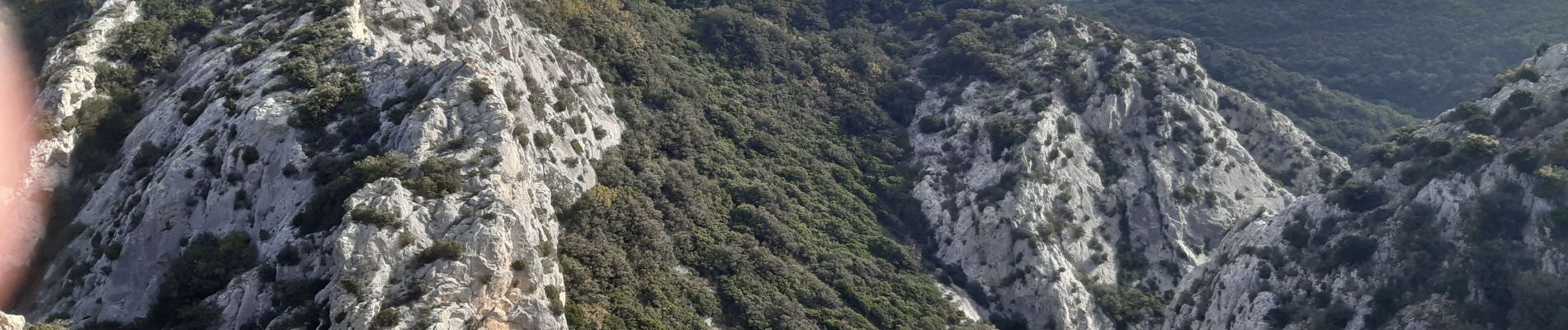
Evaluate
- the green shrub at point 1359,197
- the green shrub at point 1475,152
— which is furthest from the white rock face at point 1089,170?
the green shrub at point 1475,152

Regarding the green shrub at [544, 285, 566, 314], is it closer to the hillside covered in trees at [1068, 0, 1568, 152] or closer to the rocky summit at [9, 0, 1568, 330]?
the rocky summit at [9, 0, 1568, 330]

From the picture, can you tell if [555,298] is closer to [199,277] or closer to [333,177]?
[333,177]

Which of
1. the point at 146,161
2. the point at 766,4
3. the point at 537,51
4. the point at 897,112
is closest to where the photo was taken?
the point at 146,161

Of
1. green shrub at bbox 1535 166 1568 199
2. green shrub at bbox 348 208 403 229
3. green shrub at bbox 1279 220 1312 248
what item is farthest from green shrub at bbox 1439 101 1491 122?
green shrub at bbox 348 208 403 229

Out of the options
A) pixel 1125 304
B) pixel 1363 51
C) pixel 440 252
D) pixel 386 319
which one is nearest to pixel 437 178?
pixel 440 252

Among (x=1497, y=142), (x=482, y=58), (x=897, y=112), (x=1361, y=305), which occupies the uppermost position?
(x=1497, y=142)

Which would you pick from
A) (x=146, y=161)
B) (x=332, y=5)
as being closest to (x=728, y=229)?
(x=332, y=5)

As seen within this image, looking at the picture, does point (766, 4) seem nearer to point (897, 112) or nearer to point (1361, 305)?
point (897, 112)
